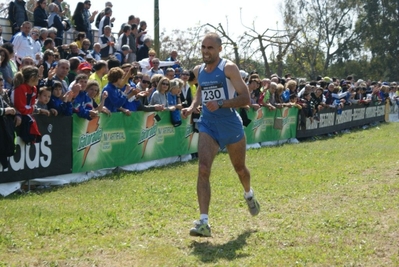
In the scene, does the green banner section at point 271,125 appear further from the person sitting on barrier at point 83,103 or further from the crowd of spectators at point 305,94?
the person sitting on barrier at point 83,103

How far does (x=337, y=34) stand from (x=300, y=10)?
900 cm

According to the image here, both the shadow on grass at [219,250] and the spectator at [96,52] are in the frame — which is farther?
the spectator at [96,52]

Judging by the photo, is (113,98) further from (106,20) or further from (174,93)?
(106,20)

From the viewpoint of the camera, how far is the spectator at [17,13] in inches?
653

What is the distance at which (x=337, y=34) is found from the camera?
65.2 metres

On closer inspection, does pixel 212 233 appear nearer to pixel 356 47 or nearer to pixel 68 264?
pixel 68 264

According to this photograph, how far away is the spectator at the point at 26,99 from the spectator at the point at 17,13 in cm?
692

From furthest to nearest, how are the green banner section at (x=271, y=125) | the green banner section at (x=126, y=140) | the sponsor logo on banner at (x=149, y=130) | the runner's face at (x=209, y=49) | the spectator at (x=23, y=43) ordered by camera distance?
the green banner section at (x=271, y=125) → the spectator at (x=23, y=43) → the sponsor logo on banner at (x=149, y=130) → the green banner section at (x=126, y=140) → the runner's face at (x=209, y=49)

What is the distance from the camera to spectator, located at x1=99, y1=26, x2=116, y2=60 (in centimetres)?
1772

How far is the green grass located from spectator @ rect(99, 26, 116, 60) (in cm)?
558

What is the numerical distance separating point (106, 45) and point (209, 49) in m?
10.7

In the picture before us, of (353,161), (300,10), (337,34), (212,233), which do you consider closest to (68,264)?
(212,233)

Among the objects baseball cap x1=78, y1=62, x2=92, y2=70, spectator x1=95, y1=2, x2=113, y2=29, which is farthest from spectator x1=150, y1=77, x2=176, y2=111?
spectator x1=95, y1=2, x2=113, y2=29

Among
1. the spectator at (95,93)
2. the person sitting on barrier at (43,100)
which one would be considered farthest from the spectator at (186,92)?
the person sitting on barrier at (43,100)
